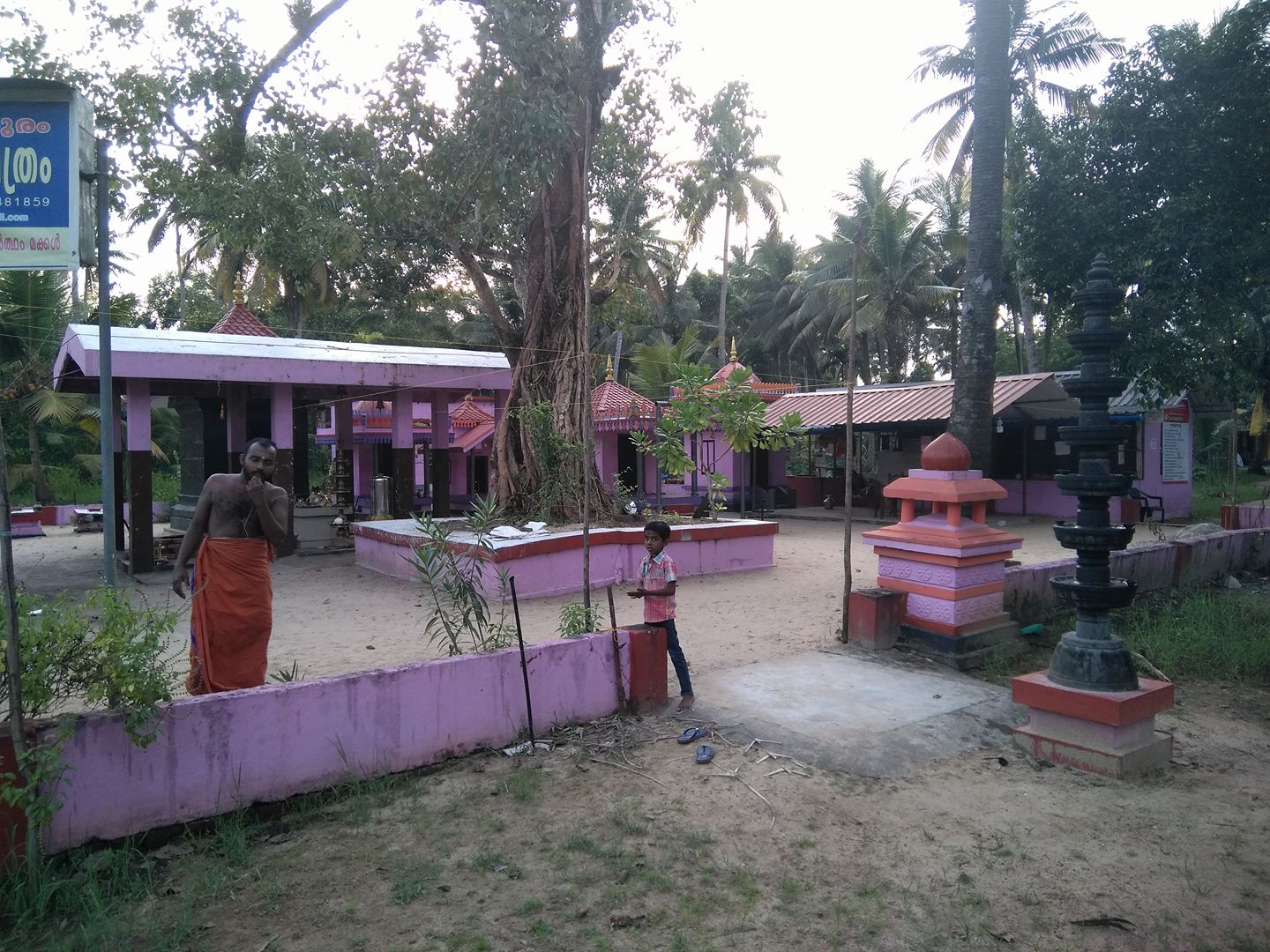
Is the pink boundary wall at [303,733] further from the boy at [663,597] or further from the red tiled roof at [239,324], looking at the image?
the red tiled roof at [239,324]

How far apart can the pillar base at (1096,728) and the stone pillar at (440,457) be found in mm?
12169

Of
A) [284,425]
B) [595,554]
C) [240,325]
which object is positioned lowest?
[595,554]

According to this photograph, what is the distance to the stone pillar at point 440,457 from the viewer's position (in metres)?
15.7

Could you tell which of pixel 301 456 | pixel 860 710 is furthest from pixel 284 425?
pixel 860 710

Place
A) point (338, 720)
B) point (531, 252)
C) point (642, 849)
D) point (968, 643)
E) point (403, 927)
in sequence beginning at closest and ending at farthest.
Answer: point (403, 927) → point (642, 849) → point (338, 720) → point (968, 643) → point (531, 252)

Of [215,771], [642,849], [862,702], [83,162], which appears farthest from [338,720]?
[862,702]

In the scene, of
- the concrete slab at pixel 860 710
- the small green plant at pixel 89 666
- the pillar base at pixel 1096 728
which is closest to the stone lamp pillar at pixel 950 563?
the concrete slab at pixel 860 710

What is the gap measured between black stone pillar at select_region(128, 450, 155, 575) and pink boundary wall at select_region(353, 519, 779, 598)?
286 cm

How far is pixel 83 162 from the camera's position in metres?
3.73

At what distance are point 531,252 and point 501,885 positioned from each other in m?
10.5

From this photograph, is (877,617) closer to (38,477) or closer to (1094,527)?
(1094,527)

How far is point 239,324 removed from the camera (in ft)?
54.2

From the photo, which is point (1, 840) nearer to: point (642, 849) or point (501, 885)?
point (501, 885)

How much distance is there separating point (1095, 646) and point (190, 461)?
53.5 ft
